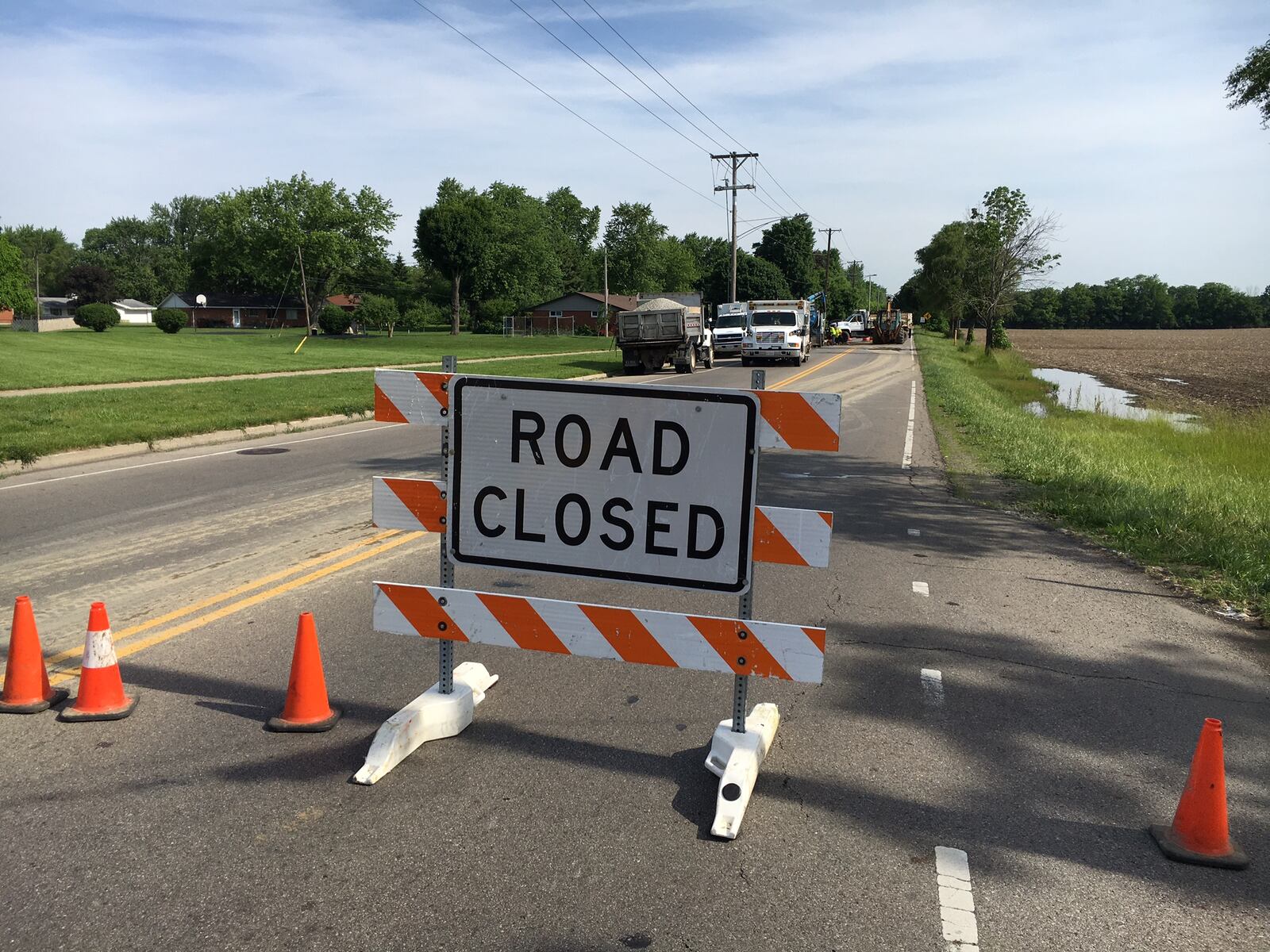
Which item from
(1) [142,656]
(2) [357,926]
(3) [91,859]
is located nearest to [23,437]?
(1) [142,656]

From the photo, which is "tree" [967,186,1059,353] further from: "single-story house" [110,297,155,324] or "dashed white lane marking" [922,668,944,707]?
"single-story house" [110,297,155,324]

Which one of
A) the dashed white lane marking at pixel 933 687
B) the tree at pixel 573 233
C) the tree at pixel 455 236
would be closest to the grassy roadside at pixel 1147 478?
the dashed white lane marking at pixel 933 687

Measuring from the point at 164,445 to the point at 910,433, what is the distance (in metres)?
12.9

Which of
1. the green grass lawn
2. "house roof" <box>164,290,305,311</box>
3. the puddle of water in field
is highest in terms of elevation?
"house roof" <box>164,290,305,311</box>

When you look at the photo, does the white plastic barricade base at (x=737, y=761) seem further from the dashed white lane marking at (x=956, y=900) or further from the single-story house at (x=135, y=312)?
the single-story house at (x=135, y=312)

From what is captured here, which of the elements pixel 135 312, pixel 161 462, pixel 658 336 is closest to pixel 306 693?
pixel 161 462

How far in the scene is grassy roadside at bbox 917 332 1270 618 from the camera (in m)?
8.39

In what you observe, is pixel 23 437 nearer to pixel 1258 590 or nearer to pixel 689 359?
pixel 1258 590

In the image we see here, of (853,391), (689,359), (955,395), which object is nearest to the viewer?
(955,395)

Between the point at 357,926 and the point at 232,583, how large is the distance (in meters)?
4.47

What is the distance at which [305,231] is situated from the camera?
279 ft

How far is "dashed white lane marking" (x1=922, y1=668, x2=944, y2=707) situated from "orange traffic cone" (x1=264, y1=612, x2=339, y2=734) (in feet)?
9.71

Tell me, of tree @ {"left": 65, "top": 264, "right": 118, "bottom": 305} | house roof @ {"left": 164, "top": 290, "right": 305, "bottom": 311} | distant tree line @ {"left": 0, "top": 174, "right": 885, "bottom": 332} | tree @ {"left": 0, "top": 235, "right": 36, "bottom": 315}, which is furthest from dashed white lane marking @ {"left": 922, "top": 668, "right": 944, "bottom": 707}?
tree @ {"left": 65, "top": 264, "right": 118, "bottom": 305}

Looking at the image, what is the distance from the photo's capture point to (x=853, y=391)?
29.9 m
